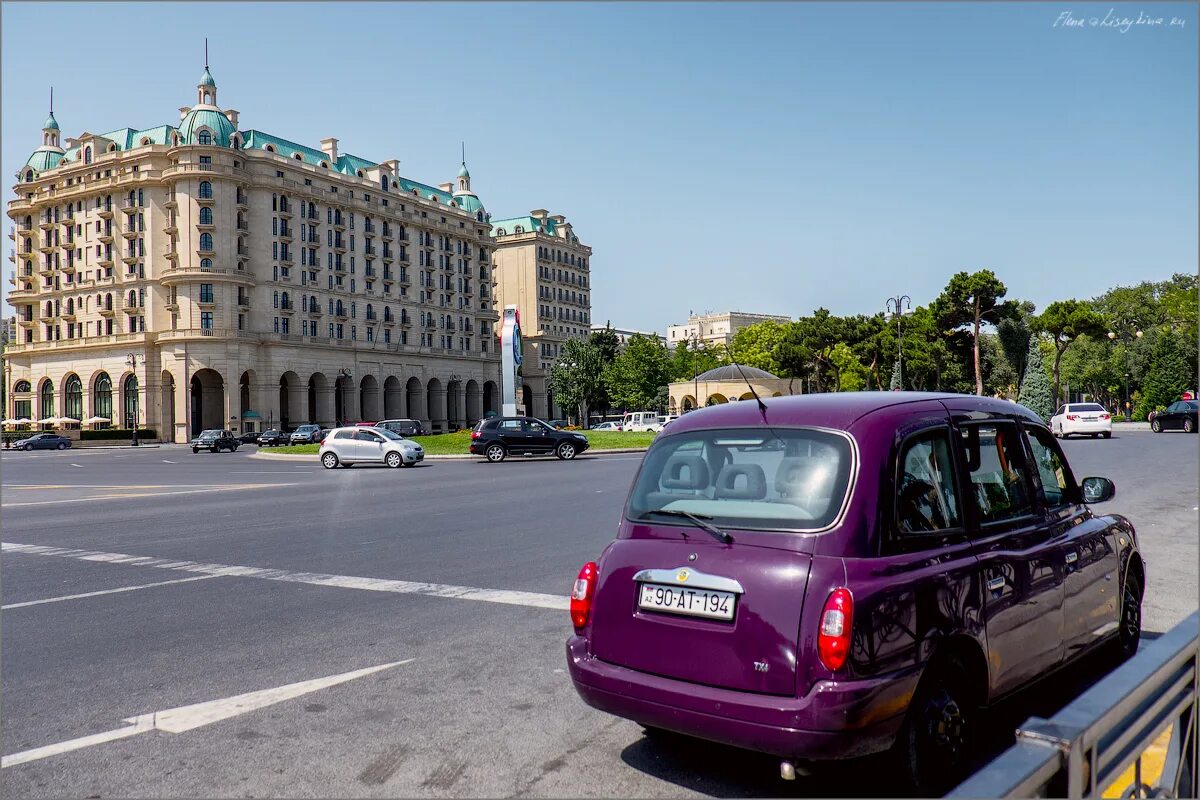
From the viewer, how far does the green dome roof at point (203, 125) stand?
254 ft

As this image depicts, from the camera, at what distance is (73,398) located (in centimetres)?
8338

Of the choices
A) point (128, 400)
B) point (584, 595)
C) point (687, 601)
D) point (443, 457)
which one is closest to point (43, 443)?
point (128, 400)

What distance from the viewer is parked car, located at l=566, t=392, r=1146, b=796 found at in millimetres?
3477

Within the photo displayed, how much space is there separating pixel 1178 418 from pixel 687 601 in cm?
4719

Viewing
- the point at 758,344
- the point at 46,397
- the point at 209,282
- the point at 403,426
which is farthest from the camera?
the point at 758,344

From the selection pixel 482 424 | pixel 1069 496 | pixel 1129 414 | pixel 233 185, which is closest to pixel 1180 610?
pixel 1069 496

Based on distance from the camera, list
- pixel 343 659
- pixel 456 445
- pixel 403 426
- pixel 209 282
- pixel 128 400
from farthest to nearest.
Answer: pixel 128 400 < pixel 209 282 < pixel 403 426 < pixel 456 445 < pixel 343 659

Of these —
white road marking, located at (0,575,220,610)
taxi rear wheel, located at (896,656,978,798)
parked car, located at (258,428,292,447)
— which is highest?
taxi rear wheel, located at (896,656,978,798)

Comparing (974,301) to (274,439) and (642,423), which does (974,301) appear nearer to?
(642,423)

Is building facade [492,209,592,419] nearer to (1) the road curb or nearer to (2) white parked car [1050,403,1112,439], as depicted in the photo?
(1) the road curb

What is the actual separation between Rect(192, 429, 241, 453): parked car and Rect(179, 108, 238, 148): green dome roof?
3281cm

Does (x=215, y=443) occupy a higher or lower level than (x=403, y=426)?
lower

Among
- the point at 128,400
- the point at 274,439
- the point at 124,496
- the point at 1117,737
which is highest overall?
the point at 128,400

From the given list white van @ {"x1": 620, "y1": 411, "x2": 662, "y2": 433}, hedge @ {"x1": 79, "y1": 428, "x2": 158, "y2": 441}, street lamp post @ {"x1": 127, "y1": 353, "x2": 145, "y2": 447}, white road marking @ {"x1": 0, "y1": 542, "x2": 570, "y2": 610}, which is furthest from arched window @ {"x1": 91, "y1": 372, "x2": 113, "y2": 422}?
white road marking @ {"x1": 0, "y1": 542, "x2": 570, "y2": 610}
